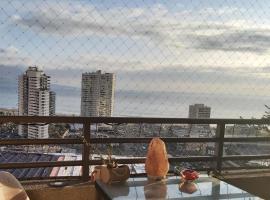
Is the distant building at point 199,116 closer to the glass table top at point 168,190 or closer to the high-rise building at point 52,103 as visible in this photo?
→ the high-rise building at point 52,103

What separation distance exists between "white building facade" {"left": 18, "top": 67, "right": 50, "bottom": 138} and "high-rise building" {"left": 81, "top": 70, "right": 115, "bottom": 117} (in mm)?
388

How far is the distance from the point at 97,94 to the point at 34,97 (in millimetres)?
669

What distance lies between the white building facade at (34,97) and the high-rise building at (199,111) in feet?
5.12

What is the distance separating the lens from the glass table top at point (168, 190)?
2.10 meters

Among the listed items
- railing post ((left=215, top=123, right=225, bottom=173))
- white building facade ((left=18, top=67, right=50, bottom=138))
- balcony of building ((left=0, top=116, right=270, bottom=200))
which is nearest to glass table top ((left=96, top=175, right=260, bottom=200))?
balcony of building ((left=0, top=116, right=270, bottom=200))

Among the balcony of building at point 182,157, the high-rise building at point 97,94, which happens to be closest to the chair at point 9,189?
the balcony of building at point 182,157

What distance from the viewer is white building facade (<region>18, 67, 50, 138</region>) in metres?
3.45

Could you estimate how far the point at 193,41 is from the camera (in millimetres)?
4582

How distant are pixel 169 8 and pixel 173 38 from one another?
0.43 metres

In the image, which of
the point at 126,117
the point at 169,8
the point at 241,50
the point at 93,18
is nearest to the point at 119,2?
the point at 93,18

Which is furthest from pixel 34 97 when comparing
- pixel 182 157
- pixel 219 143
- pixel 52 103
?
pixel 219 143

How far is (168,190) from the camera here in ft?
7.30

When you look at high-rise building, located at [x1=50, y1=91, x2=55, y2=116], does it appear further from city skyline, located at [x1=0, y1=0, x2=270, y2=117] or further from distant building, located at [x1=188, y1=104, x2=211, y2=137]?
distant building, located at [x1=188, y1=104, x2=211, y2=137]

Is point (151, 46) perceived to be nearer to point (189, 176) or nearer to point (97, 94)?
point (97, 94)
